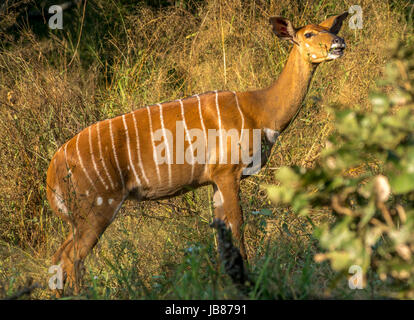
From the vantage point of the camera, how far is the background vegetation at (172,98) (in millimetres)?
3131

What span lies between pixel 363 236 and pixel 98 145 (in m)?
2.01

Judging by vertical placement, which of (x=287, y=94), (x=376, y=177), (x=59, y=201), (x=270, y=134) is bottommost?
(x=59, y=201)

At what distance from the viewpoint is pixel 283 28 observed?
421cm

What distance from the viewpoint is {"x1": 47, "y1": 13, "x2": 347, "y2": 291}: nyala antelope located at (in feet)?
11.5

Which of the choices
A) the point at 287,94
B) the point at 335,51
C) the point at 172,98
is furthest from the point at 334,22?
the point at 172,98

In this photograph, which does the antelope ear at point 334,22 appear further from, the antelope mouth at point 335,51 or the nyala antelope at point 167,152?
the antelope mouth at point 335,51

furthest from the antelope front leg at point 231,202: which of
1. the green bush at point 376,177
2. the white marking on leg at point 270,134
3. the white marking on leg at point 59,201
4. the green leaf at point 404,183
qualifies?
the green leaf at point 404,183

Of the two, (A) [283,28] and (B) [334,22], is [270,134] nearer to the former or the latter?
(A) [283,28]

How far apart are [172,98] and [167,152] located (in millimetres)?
1784

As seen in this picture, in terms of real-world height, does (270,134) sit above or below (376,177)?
below

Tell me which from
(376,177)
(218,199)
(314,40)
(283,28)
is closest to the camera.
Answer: (376,177)

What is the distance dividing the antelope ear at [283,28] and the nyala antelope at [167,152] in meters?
0.08

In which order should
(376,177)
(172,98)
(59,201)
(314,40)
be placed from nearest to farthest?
(376,177), (59,201), (314,40), (172,98)

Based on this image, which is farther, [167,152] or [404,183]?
[167,152]
